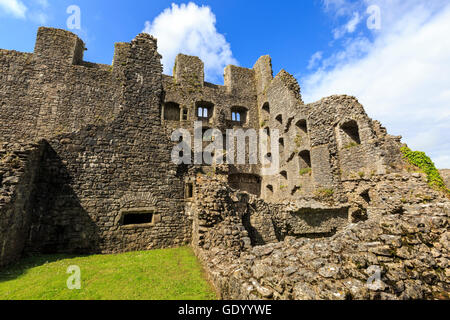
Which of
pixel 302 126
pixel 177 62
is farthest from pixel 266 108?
pixel 177 62

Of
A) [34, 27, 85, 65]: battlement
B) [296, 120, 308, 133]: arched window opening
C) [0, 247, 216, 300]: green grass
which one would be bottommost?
[0, 247, 216, 300]: green grass

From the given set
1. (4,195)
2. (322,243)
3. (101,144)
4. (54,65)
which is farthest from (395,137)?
(54,65)

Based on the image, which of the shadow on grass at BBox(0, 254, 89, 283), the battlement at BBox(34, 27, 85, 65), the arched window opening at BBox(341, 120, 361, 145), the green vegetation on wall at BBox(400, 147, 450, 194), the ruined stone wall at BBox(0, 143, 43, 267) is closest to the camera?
the shadow on grass at BBox(0, 254, 89, 283)

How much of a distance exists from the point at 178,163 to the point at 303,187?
10.8 m

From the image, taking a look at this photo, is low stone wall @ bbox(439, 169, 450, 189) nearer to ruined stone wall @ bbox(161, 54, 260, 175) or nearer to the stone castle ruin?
the stone castle ruin

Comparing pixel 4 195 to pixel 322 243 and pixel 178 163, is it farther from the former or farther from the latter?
pixel 322 243

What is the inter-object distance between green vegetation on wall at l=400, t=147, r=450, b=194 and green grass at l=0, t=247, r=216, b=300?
1113 centimetres

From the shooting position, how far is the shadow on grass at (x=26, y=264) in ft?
18.6

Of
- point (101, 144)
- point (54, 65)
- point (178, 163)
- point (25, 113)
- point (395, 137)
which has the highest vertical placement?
point (54, 65)

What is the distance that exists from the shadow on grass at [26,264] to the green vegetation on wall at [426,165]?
15.3 metres

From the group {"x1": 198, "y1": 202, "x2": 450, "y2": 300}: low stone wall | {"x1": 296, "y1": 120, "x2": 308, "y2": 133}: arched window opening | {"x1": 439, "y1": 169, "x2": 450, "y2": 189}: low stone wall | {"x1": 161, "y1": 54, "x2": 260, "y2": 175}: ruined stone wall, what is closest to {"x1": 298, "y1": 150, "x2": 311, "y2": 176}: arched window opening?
{"x1": 296, "y1": 120, "x2": 308, "y2": 133}: arched window opening

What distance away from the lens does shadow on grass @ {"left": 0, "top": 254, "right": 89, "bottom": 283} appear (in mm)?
5657

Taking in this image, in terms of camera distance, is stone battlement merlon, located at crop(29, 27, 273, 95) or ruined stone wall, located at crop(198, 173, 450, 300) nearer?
ruined stone wall, located at crop(198, 173, 450, 300)
